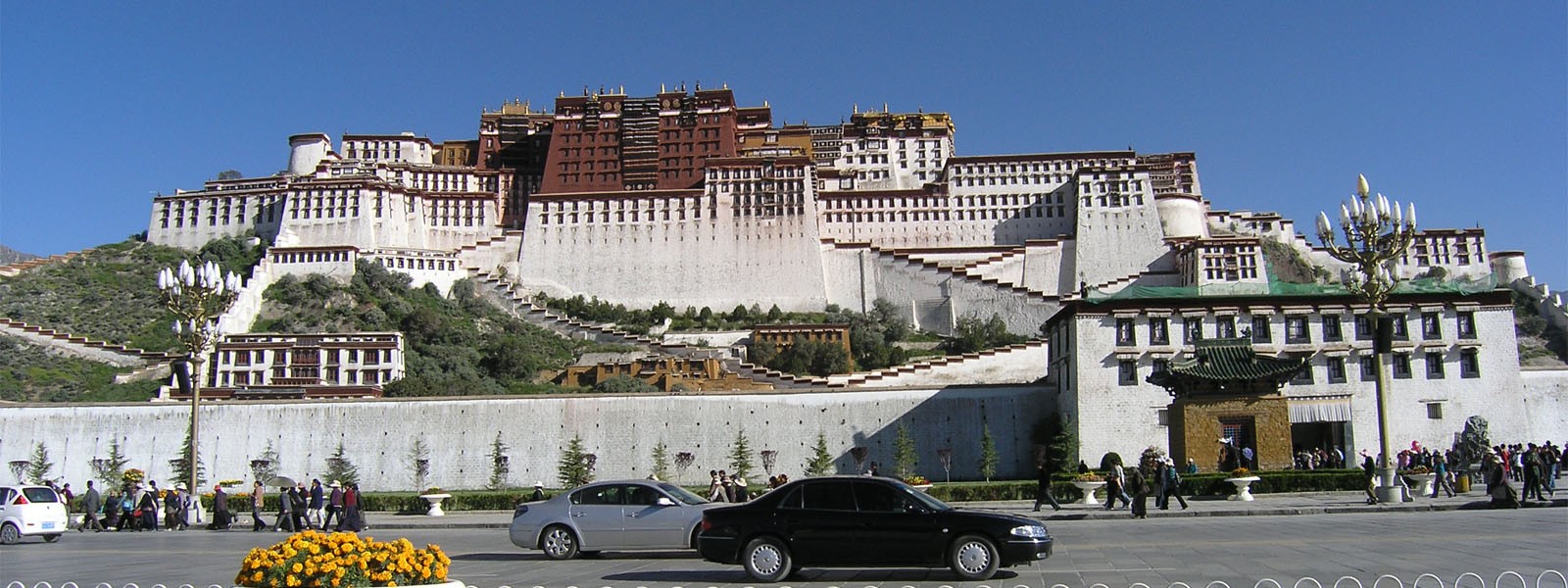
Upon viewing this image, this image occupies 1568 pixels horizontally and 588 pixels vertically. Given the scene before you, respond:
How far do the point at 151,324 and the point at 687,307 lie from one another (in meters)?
33.7

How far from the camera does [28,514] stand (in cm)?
2273

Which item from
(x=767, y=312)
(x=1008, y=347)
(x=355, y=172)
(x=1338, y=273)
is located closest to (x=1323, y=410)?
(x=1008, y=347)

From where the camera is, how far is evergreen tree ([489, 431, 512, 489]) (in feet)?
149

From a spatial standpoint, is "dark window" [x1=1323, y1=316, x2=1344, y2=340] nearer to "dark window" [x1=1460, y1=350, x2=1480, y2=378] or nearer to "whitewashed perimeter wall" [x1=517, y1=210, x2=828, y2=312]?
"dark window" [x1=1460, y1=350, x2=1480, y2=378]

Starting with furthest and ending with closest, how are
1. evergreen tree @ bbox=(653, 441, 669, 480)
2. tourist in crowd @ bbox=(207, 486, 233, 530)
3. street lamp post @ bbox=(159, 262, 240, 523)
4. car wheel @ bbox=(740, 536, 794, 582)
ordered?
evergreen tree @ bbox=(653, 441, 669, 480), street lamp post @ bbox=(159, 262, 240, 523), tourist in crowd @ bbox=(207, 486, 233, 530), car wheel @ bbox=(740, 536, 794, 582)

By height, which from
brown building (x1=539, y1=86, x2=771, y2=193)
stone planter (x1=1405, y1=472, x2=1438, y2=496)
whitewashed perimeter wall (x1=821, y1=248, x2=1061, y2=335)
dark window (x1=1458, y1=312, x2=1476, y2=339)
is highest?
brown building (x1=539, y1=86, x2=771, y2=193)

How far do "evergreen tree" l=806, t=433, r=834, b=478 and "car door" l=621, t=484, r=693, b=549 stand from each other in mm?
24759

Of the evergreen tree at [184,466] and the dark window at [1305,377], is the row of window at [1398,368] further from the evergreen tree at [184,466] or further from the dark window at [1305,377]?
the evergreen tree at [184,466]

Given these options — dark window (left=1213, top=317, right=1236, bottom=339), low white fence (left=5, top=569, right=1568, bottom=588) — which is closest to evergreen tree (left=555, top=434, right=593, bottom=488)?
dark window (left=1213, top=317, right=1236, bottom=339)

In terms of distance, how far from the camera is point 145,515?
91.9ft

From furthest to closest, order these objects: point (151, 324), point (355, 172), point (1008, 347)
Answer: point (355, 172) → point (151, 324) → point (1008, 347)

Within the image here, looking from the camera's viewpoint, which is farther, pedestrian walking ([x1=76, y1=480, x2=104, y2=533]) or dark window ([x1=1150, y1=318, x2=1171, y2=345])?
dark window ([x1=1150, y1=318, x2=1171, y2=345])

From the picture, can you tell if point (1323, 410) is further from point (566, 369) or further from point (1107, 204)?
point (1107, 204)

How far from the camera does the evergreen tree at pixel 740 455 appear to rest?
146 ft
